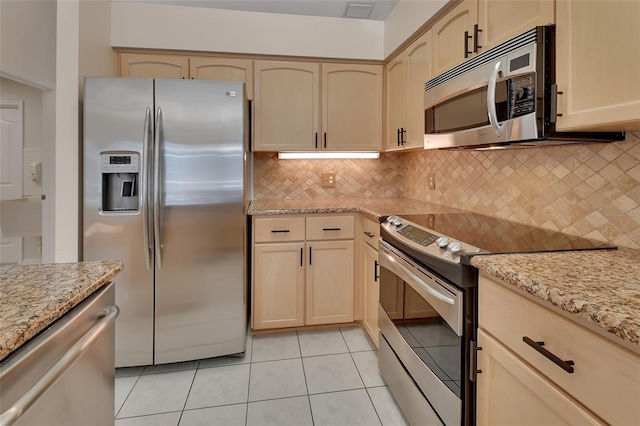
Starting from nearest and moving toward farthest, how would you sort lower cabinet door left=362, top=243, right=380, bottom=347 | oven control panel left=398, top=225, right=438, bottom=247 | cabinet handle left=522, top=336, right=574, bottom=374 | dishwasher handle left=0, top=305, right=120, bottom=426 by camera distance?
dishwasher handle left=0, top=305, right=120, bottom=426 → cabinet handle left=522, top=336, right=574, bottom=374 → oven control panel left=398, top=225, right=438, bottom=247 → lower cabinet door left=362, top=243, right=380, bottom=347

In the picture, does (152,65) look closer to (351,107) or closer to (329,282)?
(351,107)

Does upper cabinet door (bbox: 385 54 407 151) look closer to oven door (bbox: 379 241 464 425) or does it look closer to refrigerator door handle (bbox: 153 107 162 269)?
oven door (bbox: 379 241 464 425)

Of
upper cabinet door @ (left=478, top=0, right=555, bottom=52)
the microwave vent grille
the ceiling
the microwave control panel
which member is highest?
the ceiling

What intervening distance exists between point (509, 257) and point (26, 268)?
1396 mm

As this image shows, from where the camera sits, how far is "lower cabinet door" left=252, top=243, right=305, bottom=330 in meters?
2.38

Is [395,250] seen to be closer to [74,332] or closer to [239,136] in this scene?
[239,136]

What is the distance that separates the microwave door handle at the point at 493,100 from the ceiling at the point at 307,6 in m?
1.58

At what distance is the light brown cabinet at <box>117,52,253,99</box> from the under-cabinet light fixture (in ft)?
1.76

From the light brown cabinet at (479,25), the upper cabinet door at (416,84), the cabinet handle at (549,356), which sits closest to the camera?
the cabinet handle at (549,356)

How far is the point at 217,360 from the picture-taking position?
2.16 meters

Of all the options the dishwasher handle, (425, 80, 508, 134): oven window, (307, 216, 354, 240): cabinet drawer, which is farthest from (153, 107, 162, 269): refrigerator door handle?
(425, 80, 508, 134): oven window

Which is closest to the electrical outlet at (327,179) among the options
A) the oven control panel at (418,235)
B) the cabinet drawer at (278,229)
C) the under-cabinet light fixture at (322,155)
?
the under-cabinet light fixture at (322,155)

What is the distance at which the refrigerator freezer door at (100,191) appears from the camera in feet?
6.31

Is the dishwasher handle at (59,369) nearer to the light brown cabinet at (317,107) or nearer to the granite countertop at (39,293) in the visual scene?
the granite countertop at (39,293)
